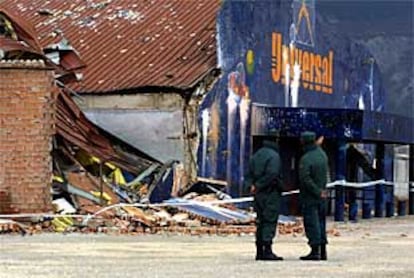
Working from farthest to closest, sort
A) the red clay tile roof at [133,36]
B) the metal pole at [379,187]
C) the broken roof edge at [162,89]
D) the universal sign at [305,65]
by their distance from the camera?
the metal pole at [379,187], the universal sign at [305,65], the red clay tile roof at [133,36], the broken roof edge at [162,89]

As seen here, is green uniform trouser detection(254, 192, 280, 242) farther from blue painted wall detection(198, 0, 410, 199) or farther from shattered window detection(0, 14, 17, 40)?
blue painted wall detection(198, 0, 410, 199)

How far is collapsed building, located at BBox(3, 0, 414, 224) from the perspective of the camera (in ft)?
111

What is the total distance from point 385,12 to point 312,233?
3799 centimetres

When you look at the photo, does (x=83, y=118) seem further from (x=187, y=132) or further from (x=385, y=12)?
(x=385, y=12)

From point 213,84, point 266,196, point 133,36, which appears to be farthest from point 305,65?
point 266,196

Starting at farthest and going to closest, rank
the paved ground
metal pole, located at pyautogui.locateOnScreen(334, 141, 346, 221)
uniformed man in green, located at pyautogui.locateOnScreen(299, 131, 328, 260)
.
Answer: metal pole, located at pyautogui.locateOnScreen(334, 141, 346, 221) → uniformed man in green, located at pyautogui.locateOnScreen(299, 131, 328, 260) → the paved ground

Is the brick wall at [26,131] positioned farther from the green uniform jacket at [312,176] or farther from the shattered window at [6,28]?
the green uniform jacket at [312,176]

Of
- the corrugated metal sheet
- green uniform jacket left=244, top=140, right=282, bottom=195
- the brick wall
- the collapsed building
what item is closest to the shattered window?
the corrugated metal sheet

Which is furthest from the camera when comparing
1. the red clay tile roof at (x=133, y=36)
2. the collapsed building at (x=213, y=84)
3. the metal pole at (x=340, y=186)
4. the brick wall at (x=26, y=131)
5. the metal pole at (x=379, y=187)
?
the metal pole at (x=379, y=187)

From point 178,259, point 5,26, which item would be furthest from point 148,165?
point 178,259

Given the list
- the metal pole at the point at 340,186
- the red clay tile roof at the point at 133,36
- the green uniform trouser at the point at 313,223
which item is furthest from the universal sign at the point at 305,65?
the green uniform trouser at the point at 313,223

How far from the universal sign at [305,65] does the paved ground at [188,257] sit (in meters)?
10.7

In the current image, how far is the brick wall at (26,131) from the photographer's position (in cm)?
2727

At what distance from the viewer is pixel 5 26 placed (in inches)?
1227
